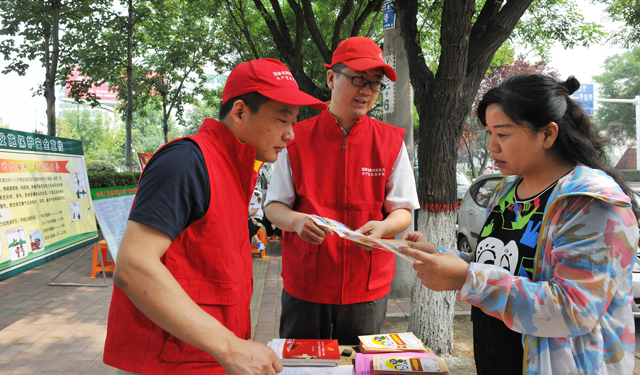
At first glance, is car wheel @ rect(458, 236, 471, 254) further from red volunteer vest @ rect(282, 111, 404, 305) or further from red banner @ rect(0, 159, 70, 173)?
red banner @ rect(0, 159, 70, 173)

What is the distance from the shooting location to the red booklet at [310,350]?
5.37 ft

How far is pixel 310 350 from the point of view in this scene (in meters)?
1.70

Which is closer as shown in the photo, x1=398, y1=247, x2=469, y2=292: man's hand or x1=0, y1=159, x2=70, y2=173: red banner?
x1=398, y1=247, x2=469, y2=292: man's hand

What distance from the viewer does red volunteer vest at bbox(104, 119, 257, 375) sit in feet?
4.00

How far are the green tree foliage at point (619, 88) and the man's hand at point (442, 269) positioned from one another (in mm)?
43596

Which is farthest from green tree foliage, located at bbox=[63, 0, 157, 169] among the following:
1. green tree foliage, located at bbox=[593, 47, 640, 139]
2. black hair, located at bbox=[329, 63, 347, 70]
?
green tree foliage, located at bbox=[593, 47, 640, 139]

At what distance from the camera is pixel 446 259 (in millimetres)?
1364

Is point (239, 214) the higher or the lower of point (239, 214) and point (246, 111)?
the lower

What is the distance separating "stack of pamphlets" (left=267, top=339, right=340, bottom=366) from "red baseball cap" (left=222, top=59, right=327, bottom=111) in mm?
977

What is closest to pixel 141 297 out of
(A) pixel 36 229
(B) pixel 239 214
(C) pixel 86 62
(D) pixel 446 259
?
(B) pixel 239 214

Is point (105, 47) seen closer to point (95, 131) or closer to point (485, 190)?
point (485, 190)

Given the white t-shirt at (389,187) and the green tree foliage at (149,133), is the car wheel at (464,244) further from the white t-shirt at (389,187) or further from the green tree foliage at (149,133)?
the green tree foliage at (149,133)

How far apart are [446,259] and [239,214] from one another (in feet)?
2.34

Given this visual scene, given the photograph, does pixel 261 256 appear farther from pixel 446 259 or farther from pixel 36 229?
pixel 446 259
